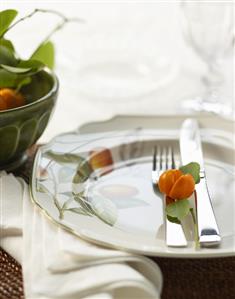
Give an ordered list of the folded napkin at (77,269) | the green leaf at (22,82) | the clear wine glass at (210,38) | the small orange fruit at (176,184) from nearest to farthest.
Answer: the folded napkin at (77,269) < the small orange fruit at (176,184) < the green leaf at (22,82) < the clear wine glass at (210,38)

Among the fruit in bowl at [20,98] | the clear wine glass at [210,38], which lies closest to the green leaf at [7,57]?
the fruit in bowl at [20,98]

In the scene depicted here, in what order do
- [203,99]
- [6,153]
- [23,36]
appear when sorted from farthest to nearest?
[23,36] → [203,99] → [6,153]

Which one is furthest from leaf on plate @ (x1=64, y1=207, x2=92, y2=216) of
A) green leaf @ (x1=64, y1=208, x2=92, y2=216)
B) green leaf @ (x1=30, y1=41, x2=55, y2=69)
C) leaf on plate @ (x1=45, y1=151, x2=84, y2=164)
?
green leaf @ (x1=30, y1=41, x2=55, y2=69)

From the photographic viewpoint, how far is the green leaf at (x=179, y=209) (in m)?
0.56

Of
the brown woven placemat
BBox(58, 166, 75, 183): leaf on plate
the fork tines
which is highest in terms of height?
BBox(58, 166, 75, 183): leaf on plate

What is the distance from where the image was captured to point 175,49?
1179mm

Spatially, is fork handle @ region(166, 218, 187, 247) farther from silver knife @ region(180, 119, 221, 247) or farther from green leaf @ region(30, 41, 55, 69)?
green leaf @ region(30, 41, 55, 69)

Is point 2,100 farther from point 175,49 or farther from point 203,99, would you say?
point 175,49

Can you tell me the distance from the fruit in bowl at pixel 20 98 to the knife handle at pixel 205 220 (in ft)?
0.59

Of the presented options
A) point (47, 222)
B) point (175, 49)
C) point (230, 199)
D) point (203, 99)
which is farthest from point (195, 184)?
point (175, 49)

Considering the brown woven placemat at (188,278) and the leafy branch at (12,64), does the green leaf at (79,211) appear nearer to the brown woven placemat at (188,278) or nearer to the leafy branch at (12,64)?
the brown woven placemat at (188,278)

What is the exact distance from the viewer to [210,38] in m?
0.92

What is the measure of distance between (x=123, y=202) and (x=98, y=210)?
0.03 metres

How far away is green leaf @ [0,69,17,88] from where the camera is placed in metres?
0.67
